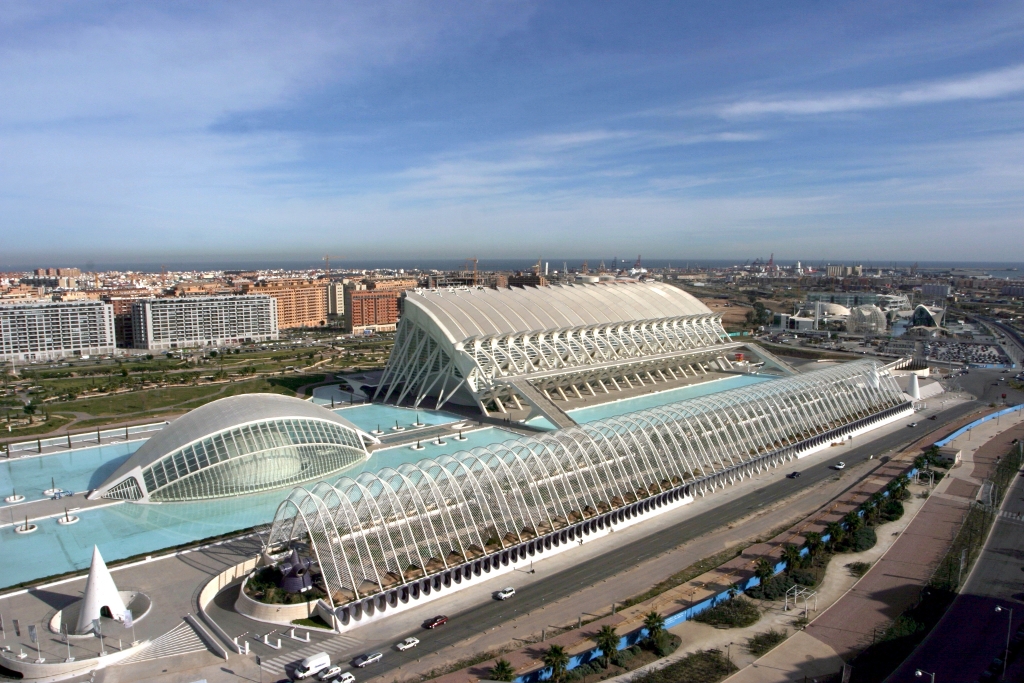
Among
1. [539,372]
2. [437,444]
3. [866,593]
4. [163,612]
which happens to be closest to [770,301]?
[539,372]

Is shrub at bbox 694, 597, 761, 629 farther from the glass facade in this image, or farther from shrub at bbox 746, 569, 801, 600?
the glass facade

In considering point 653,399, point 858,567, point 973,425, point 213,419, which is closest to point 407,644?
point 858,567

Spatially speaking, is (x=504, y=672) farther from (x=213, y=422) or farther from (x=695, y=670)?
(x=213, y=422)

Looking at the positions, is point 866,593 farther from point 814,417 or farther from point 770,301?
point 770,301

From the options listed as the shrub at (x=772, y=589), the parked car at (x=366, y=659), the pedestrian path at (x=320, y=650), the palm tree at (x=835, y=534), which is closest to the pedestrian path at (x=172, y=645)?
the pedestrian path at (x=320, y=650)

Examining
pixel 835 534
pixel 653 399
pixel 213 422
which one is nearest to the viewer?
pixel 835 534

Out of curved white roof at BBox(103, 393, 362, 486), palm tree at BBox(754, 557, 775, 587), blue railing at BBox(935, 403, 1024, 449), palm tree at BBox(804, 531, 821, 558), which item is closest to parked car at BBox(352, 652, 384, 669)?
palm tree at BBox(754, 557, 775, 587)

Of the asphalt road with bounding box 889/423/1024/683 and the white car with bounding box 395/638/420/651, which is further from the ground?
the white car with bounding box 395/638/420/651
